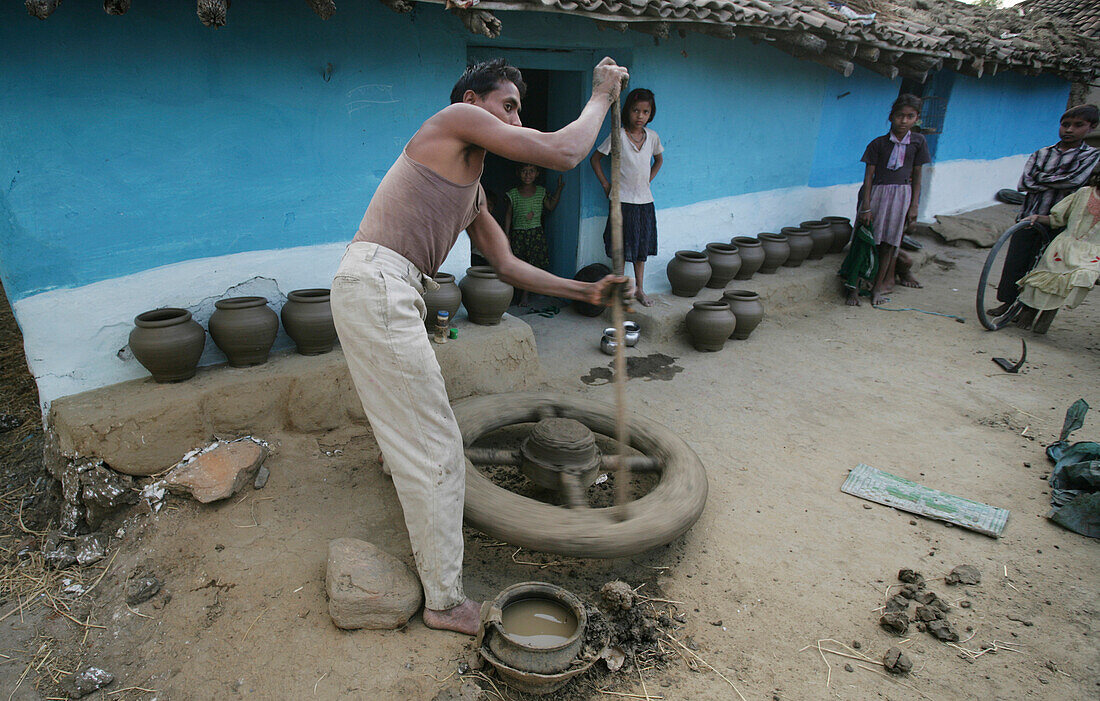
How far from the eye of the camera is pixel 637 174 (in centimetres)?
541

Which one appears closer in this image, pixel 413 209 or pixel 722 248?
pixel 413 209

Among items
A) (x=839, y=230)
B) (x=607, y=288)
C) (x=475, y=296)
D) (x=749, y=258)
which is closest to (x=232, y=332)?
(x=475, y=296)

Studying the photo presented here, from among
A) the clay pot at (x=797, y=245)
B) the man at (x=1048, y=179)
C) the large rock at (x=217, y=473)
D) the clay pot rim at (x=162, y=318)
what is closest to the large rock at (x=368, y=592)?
the large rock at (x=217, y=473)

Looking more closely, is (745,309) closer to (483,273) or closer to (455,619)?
(483,273)

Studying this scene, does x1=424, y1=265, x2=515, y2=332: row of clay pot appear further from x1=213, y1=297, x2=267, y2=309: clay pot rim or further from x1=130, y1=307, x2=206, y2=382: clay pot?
x1=130, y1=307, x2=206, y2=382: clay pot

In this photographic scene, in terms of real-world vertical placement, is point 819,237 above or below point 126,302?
below

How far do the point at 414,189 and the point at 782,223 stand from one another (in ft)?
20.8

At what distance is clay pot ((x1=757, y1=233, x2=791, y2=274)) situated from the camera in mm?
6703

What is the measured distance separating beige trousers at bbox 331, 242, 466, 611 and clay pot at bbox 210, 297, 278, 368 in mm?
1529

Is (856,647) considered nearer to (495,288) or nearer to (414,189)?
(414,189)

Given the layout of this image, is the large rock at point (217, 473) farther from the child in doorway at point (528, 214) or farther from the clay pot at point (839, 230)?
the clay pot at point (839, 230)

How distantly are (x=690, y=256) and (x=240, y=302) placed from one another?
4173 millimetres

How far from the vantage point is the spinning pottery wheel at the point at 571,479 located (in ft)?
8.30

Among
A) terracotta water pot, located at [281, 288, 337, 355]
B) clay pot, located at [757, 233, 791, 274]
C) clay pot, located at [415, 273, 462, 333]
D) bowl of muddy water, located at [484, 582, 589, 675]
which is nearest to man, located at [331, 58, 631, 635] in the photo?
bowl of muddy water, located at [484, 582, 589, 675]
